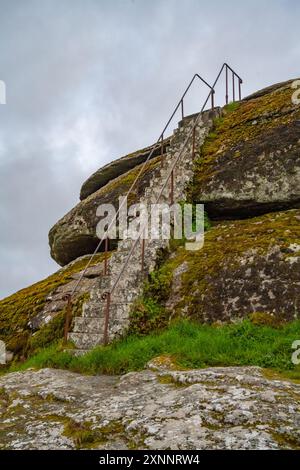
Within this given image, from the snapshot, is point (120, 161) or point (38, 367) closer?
point (38, 367)

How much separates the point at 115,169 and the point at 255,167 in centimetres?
881

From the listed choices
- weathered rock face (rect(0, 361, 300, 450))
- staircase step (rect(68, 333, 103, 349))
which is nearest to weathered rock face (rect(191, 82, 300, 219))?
staircase step (rect(68, 333, 103, 349))

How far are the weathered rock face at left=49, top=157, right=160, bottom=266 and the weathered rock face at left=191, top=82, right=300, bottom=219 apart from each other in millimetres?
2731

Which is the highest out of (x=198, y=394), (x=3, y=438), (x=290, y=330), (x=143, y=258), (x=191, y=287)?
(x=143, y=258)

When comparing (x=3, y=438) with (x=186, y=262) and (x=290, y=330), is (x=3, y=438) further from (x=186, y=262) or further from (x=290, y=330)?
(x=186, y=262)

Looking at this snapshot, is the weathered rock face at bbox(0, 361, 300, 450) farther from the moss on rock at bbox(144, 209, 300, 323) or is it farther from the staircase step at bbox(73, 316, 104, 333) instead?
the staircase step at bbox(73, 316, 104, 333)

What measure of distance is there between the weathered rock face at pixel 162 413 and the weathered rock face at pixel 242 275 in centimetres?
218

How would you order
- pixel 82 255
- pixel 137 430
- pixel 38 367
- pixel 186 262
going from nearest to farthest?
pixel 137 430 → pixel 38 367 → pixel 186 262 → pixel 82 255

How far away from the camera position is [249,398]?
5.25 metres

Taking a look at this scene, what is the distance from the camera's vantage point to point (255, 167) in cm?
1209

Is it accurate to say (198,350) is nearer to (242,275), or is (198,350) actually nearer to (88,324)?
(242,275)

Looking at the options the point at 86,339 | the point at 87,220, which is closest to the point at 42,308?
the point at 86,339

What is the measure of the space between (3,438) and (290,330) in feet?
16.4
